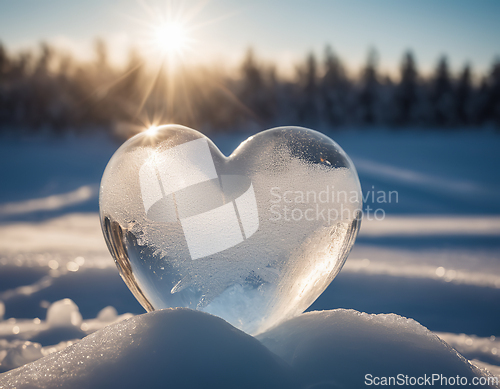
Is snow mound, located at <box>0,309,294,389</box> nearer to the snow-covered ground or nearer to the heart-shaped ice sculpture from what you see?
the heart-shaped ice sculpture

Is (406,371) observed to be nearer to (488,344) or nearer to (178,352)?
(178,352)

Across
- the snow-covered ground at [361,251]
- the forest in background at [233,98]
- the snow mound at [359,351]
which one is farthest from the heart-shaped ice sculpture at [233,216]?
the forest in background at [233,98]

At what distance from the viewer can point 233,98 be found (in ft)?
30.9

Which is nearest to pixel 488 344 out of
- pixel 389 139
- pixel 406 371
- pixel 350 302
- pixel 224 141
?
pixel 350 302

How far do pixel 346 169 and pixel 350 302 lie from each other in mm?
971

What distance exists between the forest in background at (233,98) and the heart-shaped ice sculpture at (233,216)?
5392 millimetres

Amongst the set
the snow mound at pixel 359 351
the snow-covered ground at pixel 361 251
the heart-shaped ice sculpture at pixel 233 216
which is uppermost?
the heart-shaped ice sculpture at pixel 233 216

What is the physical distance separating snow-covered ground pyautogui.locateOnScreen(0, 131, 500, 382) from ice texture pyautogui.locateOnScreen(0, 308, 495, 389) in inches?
19.9

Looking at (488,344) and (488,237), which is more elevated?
(488,344)

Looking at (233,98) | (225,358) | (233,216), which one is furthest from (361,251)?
(233,98)

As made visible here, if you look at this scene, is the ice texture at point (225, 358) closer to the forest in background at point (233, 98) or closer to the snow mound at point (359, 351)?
the snow mound at point (359, 351)

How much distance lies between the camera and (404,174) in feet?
24.1

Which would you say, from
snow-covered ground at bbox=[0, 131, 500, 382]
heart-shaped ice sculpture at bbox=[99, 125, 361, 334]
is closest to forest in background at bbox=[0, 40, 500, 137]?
snow-covered ground at bbox=[0, 131, 500, 382]

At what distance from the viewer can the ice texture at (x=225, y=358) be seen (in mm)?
914
